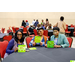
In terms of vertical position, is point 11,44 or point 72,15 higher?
point 72,15

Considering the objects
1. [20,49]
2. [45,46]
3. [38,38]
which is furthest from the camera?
[38,38]

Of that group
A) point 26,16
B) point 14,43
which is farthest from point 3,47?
point 26,16

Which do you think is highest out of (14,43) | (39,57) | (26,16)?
(26,16)

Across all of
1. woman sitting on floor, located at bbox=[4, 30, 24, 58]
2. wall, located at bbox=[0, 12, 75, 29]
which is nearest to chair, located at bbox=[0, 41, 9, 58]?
woman sitting on floor, located at bbox=[4, 30, 24, 58]

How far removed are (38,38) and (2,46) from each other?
0.94 metres

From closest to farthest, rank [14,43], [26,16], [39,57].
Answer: [39,57] → [14,43] → [26,16]

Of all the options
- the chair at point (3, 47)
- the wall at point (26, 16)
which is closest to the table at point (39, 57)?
the chair at point (3, 47)

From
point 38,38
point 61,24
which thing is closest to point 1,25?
point 61,24

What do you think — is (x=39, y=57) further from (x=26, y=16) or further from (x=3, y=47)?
(x=26, y=16)

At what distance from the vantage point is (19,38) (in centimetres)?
274

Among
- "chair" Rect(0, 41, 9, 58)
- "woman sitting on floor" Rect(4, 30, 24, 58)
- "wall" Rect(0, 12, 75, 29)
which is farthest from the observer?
"wall" Rect(0, 12, 75, 29)

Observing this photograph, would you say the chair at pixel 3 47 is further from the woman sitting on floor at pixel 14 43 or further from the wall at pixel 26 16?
the wall at pixel 26 16

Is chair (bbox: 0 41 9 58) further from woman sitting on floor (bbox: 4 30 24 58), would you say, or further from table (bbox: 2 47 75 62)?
table (bbox: 2 47 75 62)

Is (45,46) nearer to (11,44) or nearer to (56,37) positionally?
(56,37)
